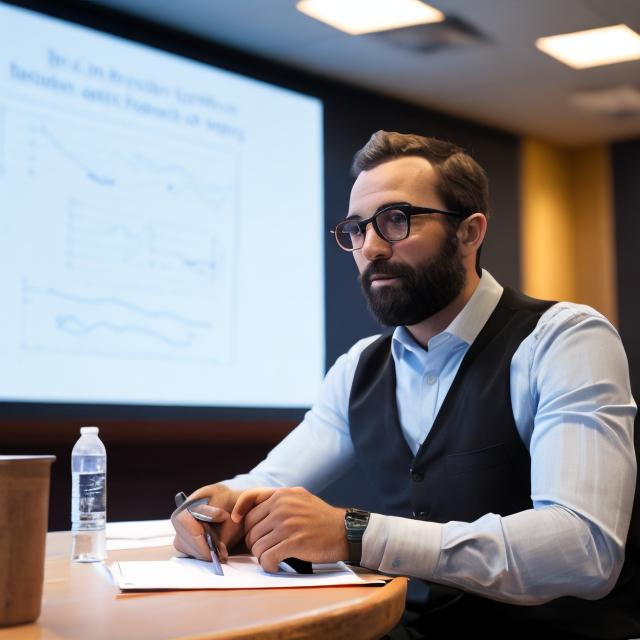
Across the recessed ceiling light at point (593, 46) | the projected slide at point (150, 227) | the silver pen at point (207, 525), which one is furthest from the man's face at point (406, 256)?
the recessed ceiling light at point (593, 46)

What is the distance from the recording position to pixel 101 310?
14.1 feet

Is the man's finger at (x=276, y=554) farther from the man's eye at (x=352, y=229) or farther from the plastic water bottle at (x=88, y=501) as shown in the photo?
the man's eye at (x=352, y=229)

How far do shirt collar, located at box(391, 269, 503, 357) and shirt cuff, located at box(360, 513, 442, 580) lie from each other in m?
0.51

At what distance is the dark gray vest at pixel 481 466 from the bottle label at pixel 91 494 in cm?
51

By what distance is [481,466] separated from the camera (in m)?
1.63

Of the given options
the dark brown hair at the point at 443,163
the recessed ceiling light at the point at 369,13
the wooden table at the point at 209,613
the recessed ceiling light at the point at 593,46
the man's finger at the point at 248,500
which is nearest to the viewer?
the wooden table at the point at 209,613

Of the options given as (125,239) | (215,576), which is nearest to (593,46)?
(125,239)

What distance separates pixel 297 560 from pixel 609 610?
0.55 metres

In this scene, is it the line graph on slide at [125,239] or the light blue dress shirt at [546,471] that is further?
the line graph on slide at [125,239]

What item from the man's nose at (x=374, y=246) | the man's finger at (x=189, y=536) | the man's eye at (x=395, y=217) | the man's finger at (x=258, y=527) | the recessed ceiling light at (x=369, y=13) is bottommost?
the man's finger at (x=189, y=536)

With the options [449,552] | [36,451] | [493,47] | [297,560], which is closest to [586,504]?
[449,552]

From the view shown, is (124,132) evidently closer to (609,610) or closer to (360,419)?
(360,419)

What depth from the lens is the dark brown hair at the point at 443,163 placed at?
1.90 metres

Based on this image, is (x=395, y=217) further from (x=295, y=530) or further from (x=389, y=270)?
(x=295, y=530)
